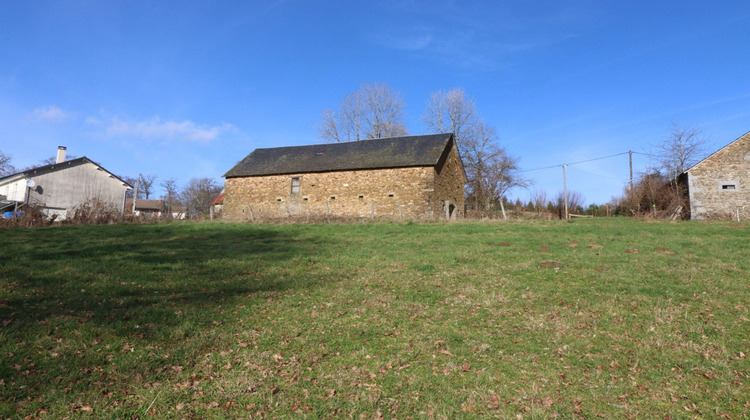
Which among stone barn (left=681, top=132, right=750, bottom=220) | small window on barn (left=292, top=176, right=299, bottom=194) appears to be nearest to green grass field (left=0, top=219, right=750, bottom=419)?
stone barn (left=681, top=132, right=750, bottom=220)

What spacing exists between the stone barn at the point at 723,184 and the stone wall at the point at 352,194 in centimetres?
1584

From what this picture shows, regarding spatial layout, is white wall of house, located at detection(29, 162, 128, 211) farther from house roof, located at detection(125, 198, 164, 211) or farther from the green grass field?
house roof, located at detection(125, 198, 164, 211)

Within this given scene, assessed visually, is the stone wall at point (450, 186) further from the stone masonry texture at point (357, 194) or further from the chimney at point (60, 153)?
the chimney at point (60, 153)

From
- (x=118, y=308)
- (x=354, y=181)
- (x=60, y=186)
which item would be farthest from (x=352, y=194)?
(x=60, y=186)

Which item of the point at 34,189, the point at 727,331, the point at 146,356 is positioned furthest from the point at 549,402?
the point at 34,189

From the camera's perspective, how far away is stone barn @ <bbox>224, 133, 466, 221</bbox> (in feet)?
86.2

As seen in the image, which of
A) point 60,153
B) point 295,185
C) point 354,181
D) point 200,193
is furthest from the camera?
point 200,193

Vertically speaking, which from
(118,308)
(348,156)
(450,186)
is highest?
(348,156)

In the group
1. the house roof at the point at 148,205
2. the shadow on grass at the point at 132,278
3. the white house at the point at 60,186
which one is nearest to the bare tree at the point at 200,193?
the house roof at the point at 148,205

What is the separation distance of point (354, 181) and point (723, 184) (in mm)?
24339

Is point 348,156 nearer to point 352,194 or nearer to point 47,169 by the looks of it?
point 352,194

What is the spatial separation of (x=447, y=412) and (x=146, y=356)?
347cm

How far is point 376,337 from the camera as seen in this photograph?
16.8 ft

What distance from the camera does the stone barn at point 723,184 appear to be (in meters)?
23.8
